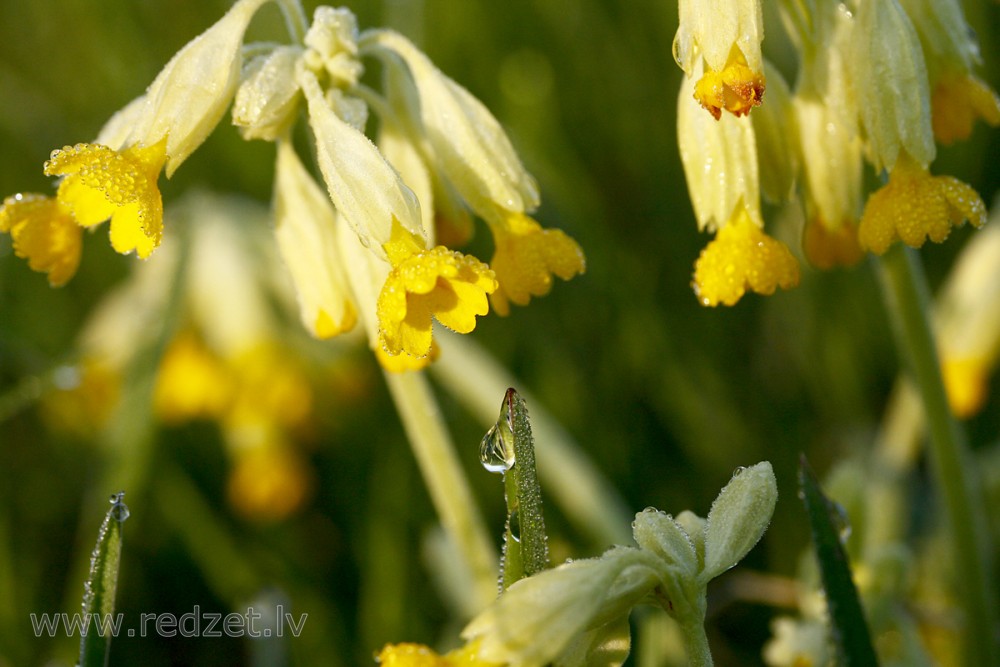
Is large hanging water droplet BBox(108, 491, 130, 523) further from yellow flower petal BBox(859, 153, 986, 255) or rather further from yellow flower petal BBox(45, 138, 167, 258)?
yellow flower petal BBox(859, 153, 986, 255)

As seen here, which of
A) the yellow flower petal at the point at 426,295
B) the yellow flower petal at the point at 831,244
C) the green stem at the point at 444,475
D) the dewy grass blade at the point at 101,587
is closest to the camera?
the dewy grass blade at the point at 101,587

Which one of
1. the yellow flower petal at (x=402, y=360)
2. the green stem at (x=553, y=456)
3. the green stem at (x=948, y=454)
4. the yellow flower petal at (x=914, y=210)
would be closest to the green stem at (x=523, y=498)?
the yellow flower petal at (x=402, y=360)

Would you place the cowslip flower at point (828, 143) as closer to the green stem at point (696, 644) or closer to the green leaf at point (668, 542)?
the green leaf at point (668, 542)

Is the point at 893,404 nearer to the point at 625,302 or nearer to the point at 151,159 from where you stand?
the point at 625,302

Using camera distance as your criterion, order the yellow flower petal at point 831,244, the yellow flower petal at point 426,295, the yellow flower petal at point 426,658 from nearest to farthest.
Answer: the yellow flower petal at point 426,658 < the yellow flower petal at point 426,295 < the yellow flower petal at point 831,244

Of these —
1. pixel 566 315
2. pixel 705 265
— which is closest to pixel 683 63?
pixel 705 265

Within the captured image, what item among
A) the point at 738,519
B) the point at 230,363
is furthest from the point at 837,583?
the point at 230,363

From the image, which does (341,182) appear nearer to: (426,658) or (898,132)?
(426,658)
